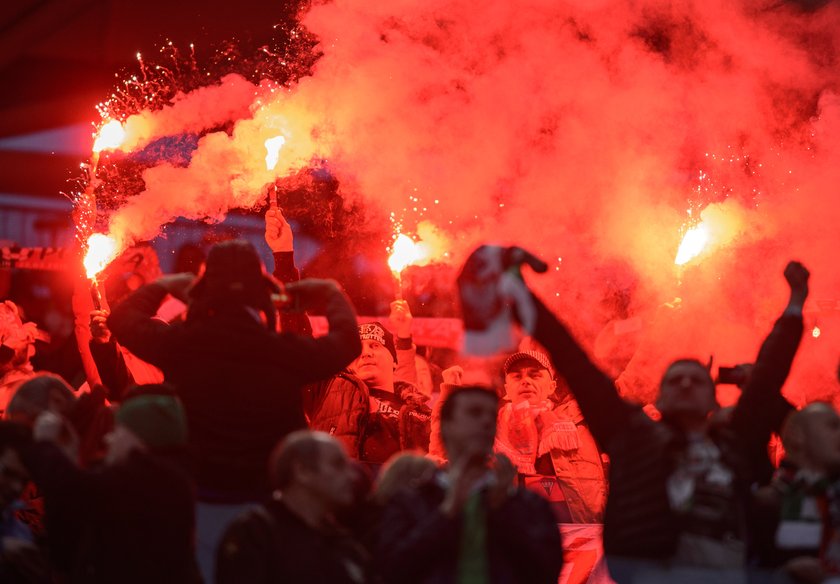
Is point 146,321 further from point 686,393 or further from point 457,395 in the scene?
point 686,393

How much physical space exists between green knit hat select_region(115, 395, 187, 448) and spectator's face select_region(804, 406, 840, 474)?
219cm

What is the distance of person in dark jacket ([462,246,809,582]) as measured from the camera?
422 centimetres

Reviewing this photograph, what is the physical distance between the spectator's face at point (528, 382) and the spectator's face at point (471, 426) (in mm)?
4161

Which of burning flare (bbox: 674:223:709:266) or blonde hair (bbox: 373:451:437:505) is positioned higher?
burning flare (bbox: 674:223:709:266)

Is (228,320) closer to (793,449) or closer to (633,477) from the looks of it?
(633,477)

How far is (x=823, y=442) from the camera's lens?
14.8 feet

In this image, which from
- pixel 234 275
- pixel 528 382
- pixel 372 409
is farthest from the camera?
pixel 528 382

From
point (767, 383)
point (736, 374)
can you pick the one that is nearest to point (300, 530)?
point (767, 383)

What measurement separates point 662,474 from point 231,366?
1634 millimetres

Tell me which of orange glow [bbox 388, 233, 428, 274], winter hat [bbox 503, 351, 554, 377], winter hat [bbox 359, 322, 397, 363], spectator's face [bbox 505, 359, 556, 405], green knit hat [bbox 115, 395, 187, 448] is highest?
orange glow [bbox 388, 233, 428, 274]

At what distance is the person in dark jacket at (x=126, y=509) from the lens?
4.02m

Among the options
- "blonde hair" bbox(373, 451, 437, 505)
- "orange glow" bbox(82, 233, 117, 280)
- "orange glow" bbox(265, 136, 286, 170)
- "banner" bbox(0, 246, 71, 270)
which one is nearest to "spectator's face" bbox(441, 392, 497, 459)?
"blonde hair" bbox(373, 451, 437, 505)

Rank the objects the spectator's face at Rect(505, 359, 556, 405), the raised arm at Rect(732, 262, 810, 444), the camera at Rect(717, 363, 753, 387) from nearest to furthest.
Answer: the raised arm at Rect(732, 262, 810, 444), the camera at Rect(717, 363, 753, 387), the spectator's face at Rect(505, 359, 556, 405)

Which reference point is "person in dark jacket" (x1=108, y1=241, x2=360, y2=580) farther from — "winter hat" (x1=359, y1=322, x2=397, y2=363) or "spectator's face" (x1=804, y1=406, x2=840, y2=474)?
"winter hat" (x1=359, y1=322, x2=397, y2=363)
